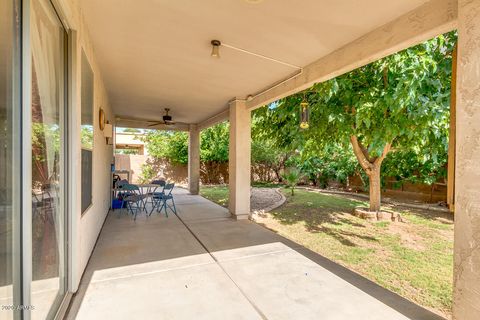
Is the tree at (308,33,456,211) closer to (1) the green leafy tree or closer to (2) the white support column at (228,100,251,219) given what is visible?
(2) the white support column at (228,100,251,219)

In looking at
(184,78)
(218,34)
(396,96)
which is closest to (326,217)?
(396,96)

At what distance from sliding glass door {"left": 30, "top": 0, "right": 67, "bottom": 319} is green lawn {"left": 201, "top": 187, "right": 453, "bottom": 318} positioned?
122 inches

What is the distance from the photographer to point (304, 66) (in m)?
3.41

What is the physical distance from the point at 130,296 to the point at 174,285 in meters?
0.38

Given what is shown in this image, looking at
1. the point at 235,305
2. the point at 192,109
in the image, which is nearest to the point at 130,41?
the point at 235,305

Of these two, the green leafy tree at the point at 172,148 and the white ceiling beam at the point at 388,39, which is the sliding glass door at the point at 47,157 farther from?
the green leafy tree at the point at 172,148

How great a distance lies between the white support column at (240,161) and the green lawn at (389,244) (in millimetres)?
588

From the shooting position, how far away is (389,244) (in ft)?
13.0

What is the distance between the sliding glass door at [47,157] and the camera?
1.40 meters

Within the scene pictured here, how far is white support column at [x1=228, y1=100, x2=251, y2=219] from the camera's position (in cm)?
501

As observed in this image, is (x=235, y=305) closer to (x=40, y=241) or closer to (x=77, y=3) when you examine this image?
(x=40, y=241)

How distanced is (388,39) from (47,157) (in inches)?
123

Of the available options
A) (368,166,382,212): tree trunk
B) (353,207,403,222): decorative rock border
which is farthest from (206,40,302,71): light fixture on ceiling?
(353,207,403,222): decorative rock border

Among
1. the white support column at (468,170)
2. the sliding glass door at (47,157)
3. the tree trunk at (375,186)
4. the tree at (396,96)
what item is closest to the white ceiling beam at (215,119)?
the tree at (396,96)
